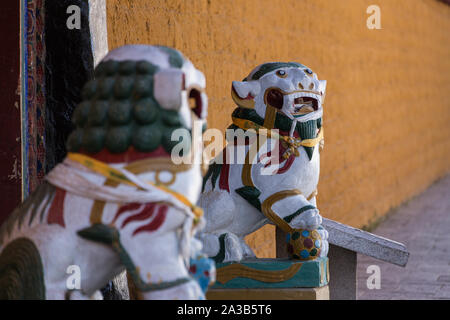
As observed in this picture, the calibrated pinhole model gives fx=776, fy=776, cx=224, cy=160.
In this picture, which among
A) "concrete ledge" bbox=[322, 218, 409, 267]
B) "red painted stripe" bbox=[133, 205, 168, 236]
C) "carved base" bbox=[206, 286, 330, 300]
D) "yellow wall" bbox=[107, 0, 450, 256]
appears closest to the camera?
"red painted stripe" bbox=[133, 205, 168, 236]

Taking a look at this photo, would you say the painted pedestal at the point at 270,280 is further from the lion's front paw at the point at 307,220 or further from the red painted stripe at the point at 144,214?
the red painted stripe at the point at 144,214

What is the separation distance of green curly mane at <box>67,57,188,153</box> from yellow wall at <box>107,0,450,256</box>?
1546 mm

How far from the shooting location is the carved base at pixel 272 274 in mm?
2572

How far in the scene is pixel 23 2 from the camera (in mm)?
2742

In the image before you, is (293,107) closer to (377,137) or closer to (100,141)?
(100,141)

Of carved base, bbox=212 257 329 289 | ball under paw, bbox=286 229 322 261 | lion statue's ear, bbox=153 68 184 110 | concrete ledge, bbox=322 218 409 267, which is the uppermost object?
lion statue's ear, bbox=153 68 184 110

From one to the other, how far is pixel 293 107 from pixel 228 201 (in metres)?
0.39

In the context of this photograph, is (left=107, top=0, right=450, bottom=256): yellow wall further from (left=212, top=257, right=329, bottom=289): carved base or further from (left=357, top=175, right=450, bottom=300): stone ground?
(left=212, top=257, right=329, bottom=289): carved base

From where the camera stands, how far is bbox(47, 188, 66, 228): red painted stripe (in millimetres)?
1750

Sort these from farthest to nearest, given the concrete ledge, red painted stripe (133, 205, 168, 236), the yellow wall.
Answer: the yellow wall
the concrete ledge
red painted stripe (133, 205, 168, 236)

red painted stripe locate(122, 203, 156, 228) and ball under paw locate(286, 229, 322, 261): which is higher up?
red painted stripe locate(122, 203, 156, 228)

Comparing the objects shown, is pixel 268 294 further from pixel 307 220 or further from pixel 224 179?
pixel 224 179

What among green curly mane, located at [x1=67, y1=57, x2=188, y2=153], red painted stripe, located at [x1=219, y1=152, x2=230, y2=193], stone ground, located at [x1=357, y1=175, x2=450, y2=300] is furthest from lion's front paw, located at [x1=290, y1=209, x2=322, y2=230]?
stone ground, located at [x1=357, y1=175, x2=450, y2=300]
